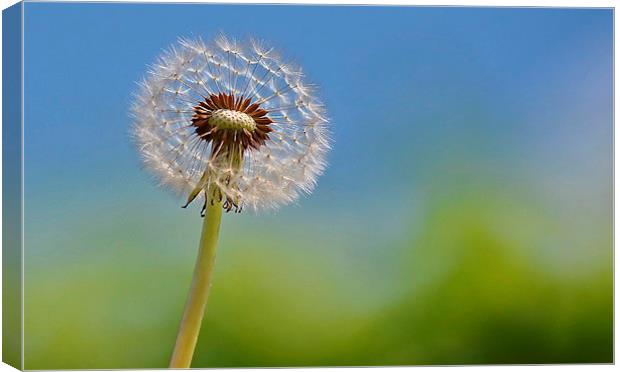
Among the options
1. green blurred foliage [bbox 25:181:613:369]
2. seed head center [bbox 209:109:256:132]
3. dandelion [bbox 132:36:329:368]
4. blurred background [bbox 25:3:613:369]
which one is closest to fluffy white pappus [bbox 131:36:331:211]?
dandelion [bbox 132:36:329:368]

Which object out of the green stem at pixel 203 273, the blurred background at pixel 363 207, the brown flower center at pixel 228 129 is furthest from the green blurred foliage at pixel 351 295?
the brown flower center at pixel 228 129

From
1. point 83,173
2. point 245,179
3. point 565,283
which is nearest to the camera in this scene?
point 245,179

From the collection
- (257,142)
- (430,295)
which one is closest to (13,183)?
(257,142)

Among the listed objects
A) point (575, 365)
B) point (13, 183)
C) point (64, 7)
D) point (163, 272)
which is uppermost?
point (64, 7)

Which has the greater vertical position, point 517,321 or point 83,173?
point 83,173

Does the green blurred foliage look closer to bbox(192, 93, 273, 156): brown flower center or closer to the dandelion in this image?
the dandelion

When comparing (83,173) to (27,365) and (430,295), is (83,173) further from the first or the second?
(430,295)

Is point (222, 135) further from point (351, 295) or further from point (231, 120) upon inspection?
point (351, 295)

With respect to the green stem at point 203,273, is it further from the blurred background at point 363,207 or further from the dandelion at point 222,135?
the blurred background at point 363,207
